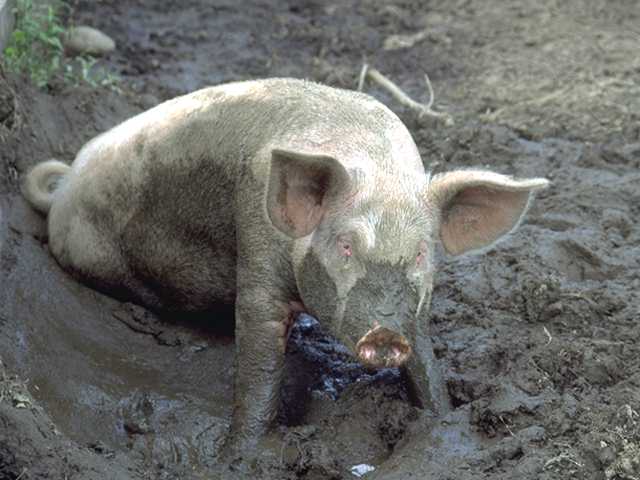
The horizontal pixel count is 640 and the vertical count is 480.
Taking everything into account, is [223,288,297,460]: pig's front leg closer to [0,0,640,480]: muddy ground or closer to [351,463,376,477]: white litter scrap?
[0,0,640,480]: muddy ground

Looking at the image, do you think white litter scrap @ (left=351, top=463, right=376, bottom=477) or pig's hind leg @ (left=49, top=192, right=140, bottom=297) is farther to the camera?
pig's hind leg @ (left=49, top=192, right=140, bottom=297)

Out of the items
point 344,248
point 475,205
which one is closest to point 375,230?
point 344,248

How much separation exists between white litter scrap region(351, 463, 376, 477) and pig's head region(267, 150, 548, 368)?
633 millimetres

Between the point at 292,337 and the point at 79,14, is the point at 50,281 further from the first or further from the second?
the point at 79,14

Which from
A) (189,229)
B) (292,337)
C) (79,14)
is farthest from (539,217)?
(79,14)

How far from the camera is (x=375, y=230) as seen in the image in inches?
199

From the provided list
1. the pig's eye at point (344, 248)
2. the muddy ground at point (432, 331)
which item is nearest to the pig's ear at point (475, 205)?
the pig's eye at point (344, 248)

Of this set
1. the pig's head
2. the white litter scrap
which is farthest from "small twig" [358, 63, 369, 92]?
the white litter scrap

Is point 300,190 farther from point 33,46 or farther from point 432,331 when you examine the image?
point 33,46

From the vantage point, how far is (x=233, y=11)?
35.7 ft

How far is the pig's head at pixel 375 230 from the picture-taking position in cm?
494

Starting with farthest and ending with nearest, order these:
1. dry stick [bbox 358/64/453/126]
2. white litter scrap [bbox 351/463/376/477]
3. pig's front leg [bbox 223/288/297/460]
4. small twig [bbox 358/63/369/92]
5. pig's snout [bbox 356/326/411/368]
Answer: small twig [bbox 358/63/369/92], dry stick [bbox 358/64/453/126], pig's front leg [bbox 223/288/297/460], white litter scrap [bbox 351/463/376/477], pig's snout [bbox 356/326/411/368]

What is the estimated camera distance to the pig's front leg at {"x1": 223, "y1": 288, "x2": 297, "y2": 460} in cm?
557

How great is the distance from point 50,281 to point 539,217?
110 inches
